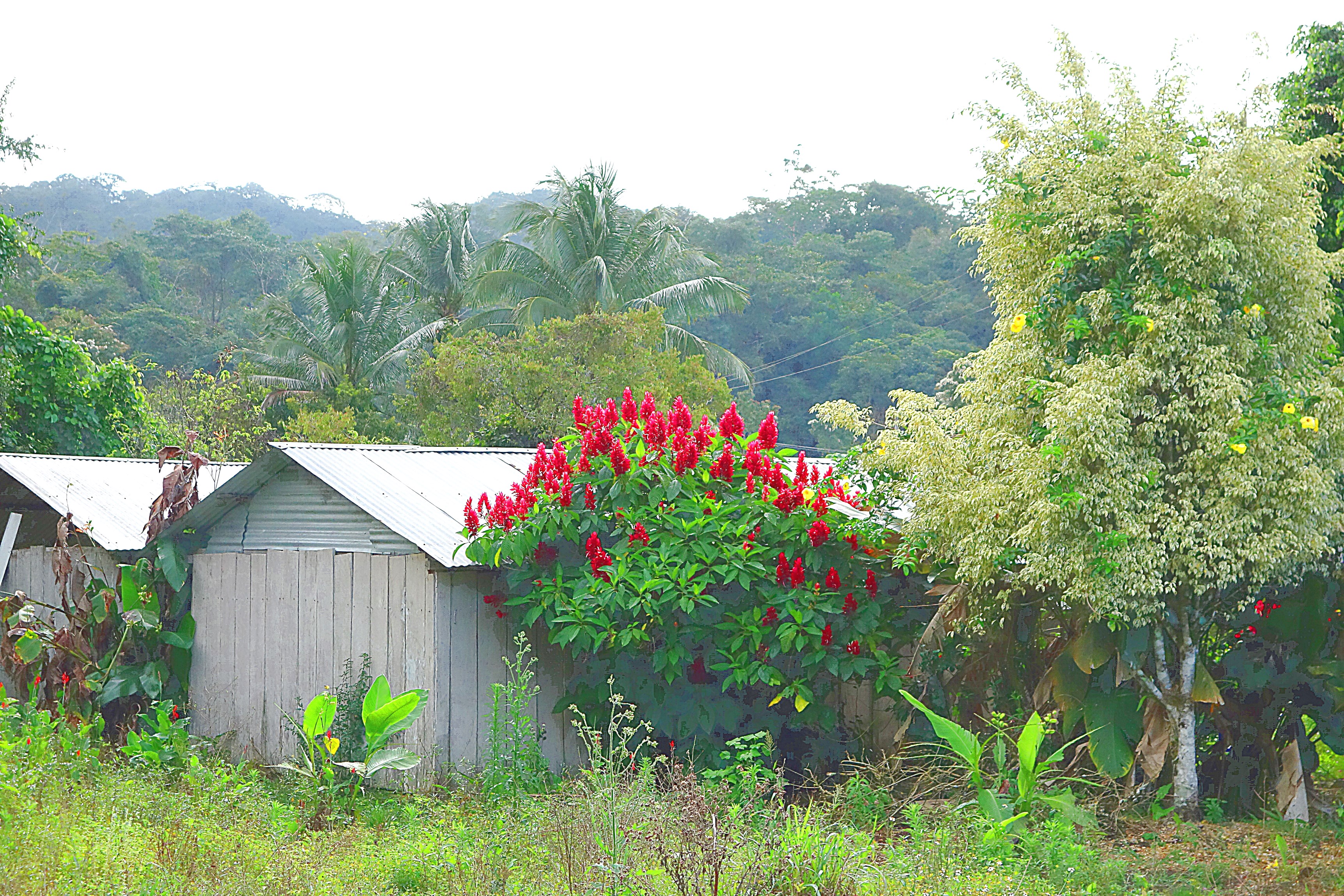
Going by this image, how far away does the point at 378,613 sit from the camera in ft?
25.8

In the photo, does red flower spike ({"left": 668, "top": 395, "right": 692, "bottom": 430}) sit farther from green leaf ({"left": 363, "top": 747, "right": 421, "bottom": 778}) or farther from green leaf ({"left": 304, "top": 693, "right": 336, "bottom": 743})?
green leaf ({"left": 304, "top": 693, "right": 336, "bottom": 743})

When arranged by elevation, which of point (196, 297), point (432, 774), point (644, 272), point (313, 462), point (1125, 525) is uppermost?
point (196, 297)

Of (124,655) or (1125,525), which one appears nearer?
(1125,525)

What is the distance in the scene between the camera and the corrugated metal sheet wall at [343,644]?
7590 millimetres

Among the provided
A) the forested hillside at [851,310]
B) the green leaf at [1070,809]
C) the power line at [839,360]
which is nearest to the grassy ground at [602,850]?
the green leaf at [1070,809]

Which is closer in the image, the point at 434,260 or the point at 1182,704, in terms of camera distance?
the point at 1182,704

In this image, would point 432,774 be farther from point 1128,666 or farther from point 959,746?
point 1128,666

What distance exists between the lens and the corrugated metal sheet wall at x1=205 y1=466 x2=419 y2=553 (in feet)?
26.6

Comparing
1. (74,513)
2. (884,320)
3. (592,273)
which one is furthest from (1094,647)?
(884,320)

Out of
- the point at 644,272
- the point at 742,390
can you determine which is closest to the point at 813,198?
the point at 742,390

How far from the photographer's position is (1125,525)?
591 centimetres

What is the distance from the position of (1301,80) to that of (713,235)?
34136 millimetres

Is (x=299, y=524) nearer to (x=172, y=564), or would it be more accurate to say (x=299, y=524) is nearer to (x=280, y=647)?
(x=280, y=647)

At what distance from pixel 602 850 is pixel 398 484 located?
4295 mm
